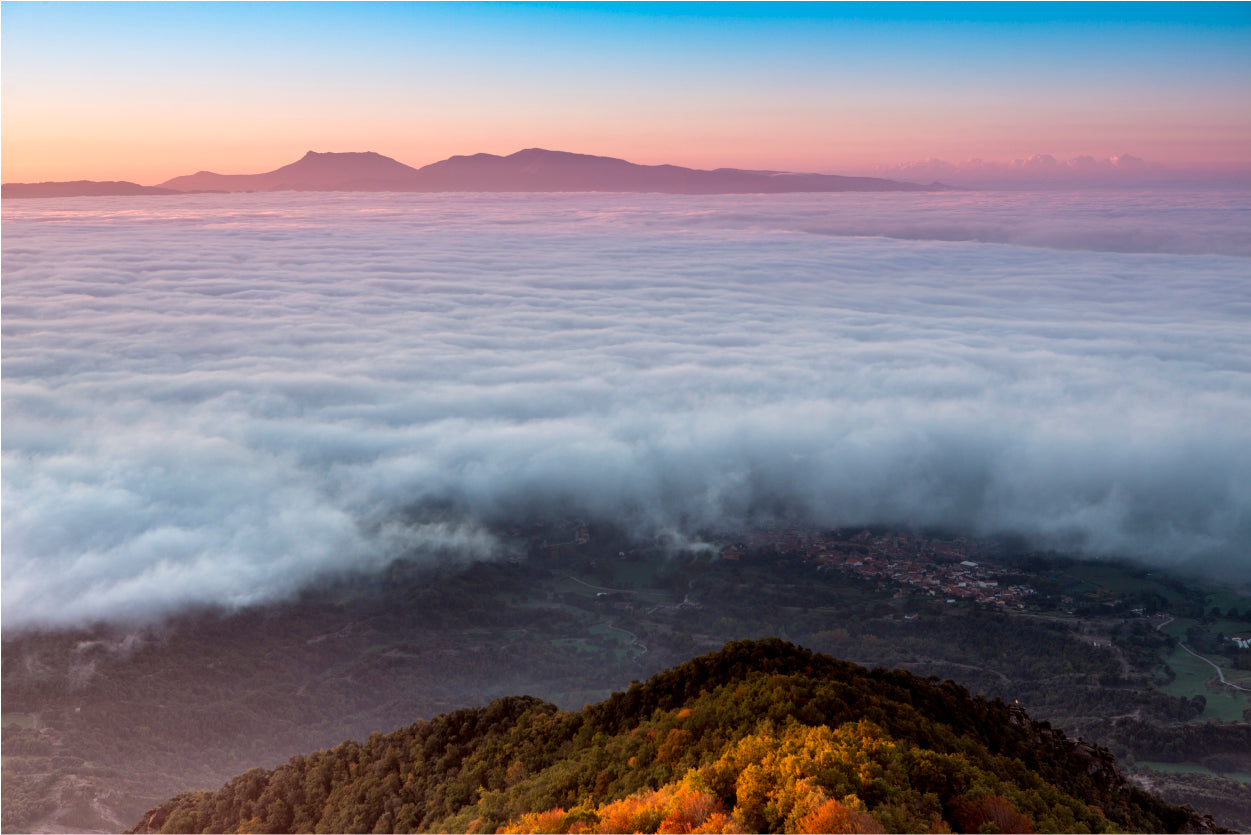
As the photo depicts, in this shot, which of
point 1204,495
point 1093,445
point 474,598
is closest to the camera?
point 474,598

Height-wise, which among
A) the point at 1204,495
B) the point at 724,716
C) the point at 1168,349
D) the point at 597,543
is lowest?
the point at 597,543

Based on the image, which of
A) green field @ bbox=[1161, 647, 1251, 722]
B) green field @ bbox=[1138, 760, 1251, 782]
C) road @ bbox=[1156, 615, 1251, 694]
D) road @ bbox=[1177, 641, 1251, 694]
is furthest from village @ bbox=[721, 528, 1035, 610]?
green field @ bbox=[1138, 760, 1251, 782]

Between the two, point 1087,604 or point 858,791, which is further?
point 1087,604

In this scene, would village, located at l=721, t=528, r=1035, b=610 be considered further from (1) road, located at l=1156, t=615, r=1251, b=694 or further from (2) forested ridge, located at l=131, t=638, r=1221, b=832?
(2) forested ridge, located at l=131, t=638, r=1221, b=832

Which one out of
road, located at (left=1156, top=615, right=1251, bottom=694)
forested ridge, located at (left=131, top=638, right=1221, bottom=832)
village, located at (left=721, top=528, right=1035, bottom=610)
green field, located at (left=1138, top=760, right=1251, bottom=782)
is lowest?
village, located at (left=721, top=528, right=1035, bottom=610)

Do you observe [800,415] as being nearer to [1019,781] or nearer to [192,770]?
[192,770]

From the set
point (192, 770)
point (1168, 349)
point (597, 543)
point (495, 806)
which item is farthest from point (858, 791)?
point (1168, 349)

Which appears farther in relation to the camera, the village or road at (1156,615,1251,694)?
the village

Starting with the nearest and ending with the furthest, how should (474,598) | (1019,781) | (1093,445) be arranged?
(1019,781) < (474,598) < (1093,445)

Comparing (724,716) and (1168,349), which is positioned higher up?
(724,716)
